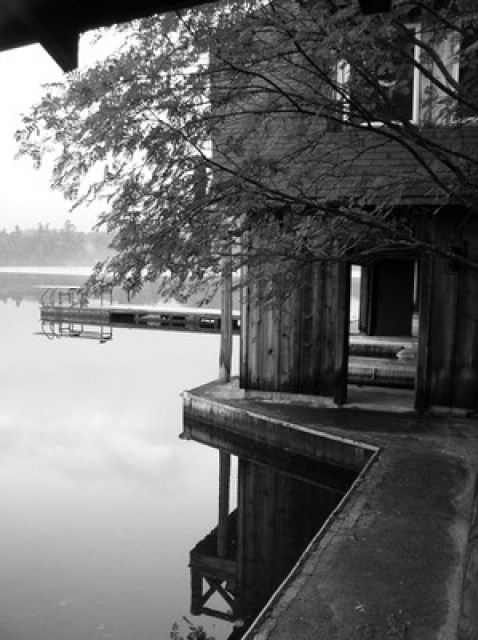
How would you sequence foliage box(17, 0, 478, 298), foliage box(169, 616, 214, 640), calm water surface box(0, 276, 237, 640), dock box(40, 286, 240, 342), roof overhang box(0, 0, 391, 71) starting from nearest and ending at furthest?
roof overhang box(0, 0, 391, 71) < foliage box(17, 0, 478, 298) < foliage box(169, 616, 214, 640) < calm water surface box(0, 276, 237, 640) < dock box(40, 286, 240, 342)

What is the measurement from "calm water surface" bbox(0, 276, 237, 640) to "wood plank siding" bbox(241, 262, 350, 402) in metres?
2.25

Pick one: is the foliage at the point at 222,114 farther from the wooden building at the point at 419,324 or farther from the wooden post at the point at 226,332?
the wooden post at the point at 226,332

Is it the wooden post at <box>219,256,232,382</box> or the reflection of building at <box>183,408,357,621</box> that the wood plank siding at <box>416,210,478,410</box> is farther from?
the wooden post at <box>219,256,232,382</box>

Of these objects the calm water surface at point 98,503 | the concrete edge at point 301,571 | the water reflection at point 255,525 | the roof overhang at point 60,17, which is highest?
the roof overhang at point 60,17

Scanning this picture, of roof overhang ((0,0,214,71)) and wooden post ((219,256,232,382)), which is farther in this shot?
wooden post ((219,256,232,382))

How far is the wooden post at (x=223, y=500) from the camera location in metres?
7.68

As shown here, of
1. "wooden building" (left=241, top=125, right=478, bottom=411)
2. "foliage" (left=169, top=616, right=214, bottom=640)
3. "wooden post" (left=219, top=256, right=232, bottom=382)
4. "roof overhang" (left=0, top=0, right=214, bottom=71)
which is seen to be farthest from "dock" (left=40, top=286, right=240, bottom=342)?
"roof overhang" (left=0, top=0, right=214, bottom=71)

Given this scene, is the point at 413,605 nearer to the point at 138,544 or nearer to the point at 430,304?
the point at 138,544

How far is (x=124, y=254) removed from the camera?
14.9 ft

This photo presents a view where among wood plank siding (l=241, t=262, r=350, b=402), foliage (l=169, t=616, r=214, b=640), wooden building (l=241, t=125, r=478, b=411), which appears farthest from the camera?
wood plank siding (l=241, t=262, r=350, b=402)

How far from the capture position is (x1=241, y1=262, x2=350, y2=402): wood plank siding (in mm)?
10312

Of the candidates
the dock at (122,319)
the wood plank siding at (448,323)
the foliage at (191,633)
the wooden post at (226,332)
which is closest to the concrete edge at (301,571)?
the foliage at (191,633)

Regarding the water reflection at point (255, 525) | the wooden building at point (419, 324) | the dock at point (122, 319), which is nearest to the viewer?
the water reflection at point (255, 525)

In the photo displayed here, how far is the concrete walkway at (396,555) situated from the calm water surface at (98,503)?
1.76 meters
